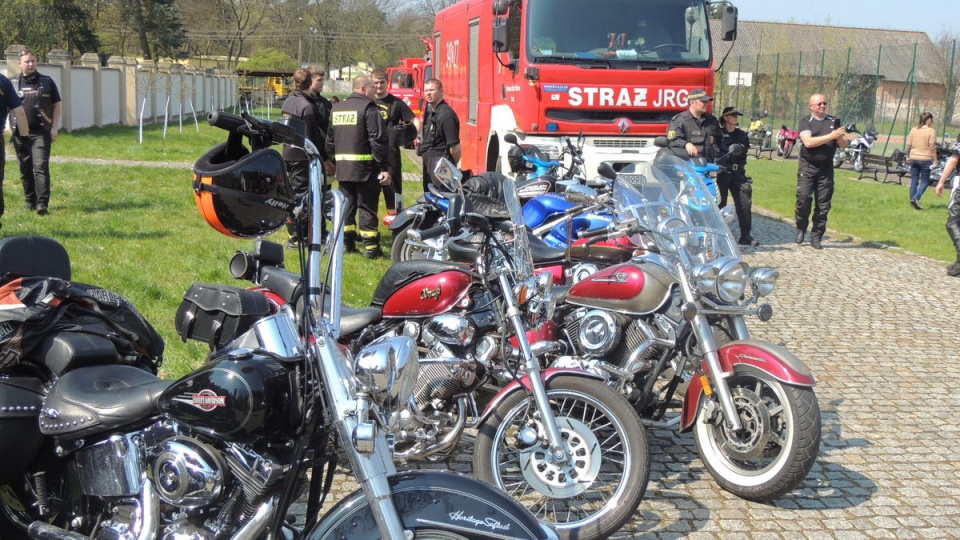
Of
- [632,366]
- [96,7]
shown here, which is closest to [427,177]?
[632,366]

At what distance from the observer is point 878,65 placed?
2752cm

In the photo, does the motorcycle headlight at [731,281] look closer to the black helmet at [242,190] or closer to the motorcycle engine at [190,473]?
the black helmet at [242,190]

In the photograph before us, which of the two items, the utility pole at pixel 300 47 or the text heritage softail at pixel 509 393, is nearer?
the text heritage softail at pixel 509 393

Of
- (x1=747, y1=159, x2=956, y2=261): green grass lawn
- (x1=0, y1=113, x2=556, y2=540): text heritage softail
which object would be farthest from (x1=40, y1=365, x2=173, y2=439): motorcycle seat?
(x1=747, y1=159, x2=956, y2=261): green grass lawn

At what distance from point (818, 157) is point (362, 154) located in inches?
231

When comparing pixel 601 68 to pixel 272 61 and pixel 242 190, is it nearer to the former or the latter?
pixel 242 190

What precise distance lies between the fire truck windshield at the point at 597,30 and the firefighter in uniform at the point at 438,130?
1.26 meters

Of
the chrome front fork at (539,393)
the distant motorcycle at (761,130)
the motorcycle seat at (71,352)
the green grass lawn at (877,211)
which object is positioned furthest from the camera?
the distant motorcycle at (761,130)

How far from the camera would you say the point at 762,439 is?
4211 millimetres

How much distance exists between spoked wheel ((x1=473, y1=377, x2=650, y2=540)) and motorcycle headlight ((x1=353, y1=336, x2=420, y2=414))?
1338 millimetres

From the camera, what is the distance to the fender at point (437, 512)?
93.9 inches

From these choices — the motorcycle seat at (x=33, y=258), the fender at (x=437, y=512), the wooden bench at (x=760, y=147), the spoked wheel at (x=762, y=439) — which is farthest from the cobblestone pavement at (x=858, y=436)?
the wooden bench at (x=760, y=147)

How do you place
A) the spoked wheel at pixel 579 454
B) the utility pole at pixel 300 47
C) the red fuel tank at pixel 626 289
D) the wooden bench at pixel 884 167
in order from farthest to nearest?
the utility pole at pixel 300 47 → the wooden bench at pixel 884 167 → the red fuel tank at pixel 626 289 → the spoked wheel at pixel 579 454

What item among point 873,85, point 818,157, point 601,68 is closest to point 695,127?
point 601,68
